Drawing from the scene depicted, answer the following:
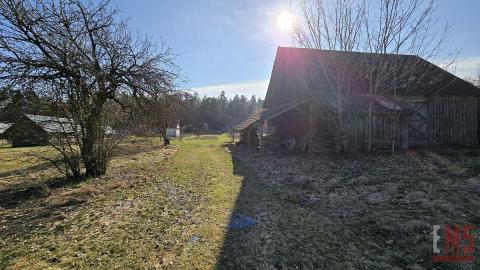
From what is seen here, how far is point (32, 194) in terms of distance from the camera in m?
7.80

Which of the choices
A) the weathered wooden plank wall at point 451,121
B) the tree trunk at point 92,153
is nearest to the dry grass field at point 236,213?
the tree trunk at point 92,153

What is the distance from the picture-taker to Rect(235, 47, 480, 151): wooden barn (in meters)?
14.0

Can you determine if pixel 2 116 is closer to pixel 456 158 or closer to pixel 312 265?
pixel 312 265

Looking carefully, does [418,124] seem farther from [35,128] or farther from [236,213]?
[35,128]

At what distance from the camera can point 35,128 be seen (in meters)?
7.55

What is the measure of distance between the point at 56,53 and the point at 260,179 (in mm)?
7655

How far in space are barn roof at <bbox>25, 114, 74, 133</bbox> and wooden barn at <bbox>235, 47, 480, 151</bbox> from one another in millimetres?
10612

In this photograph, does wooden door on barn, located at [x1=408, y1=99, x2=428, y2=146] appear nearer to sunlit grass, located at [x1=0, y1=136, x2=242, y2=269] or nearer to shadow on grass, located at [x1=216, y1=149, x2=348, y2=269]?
sunlit grass, located at [x1=0, y1=136, x2=242, y2=269]

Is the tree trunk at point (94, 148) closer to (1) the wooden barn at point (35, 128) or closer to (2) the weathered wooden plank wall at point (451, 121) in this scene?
(1) the wooden barn at point (35, 128)

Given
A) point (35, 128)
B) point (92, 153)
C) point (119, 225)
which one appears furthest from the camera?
point (92, 153)

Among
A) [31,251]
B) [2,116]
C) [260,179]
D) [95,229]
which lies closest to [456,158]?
[260,179]

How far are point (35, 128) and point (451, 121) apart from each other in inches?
867

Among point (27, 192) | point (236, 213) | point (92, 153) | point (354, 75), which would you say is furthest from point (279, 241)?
point (354, 75)

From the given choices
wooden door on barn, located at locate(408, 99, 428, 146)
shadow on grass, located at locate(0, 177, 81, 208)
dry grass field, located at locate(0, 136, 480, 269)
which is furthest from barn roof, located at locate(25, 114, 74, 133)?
wooden door on barn, located at locate(408, 99, 428, 146)
